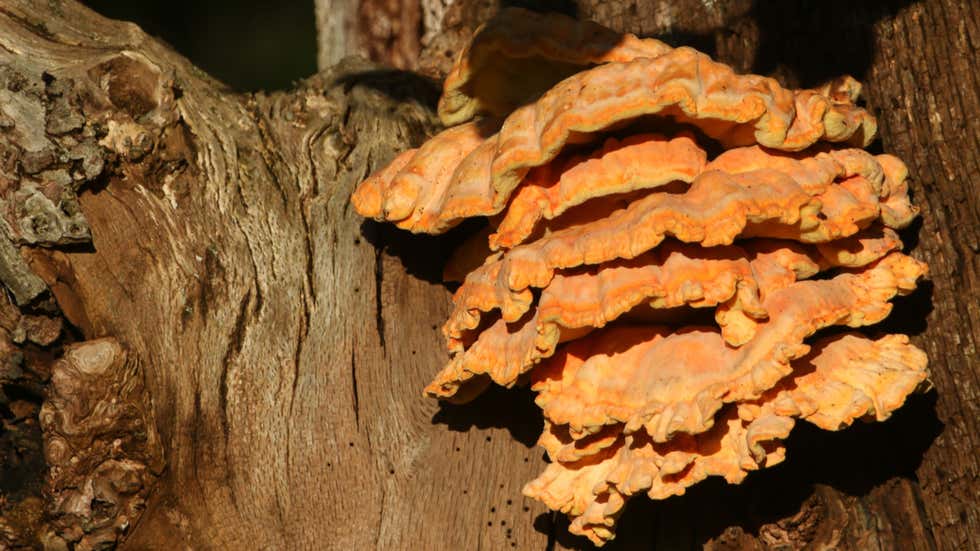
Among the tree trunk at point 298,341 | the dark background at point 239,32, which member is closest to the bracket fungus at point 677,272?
the tree trunk at point 298,341

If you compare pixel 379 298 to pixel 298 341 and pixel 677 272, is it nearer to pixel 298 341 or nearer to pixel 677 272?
pixel 298 341

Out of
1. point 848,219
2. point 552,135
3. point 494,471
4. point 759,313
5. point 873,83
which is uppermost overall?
point 873,83

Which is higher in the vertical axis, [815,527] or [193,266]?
[193,266]

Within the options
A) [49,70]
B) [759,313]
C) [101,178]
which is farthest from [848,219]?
[49,70]

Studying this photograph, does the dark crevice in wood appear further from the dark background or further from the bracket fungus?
the dark background

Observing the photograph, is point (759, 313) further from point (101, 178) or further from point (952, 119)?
point (101, 178)

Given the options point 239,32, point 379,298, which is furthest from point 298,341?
point 239,32
